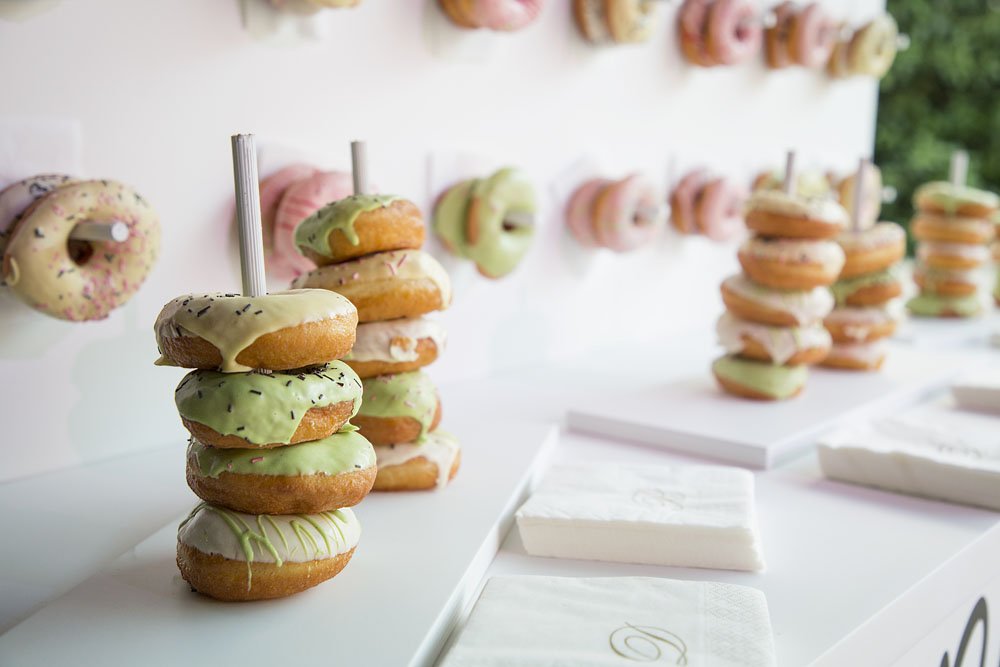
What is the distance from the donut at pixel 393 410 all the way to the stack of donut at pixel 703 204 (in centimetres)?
129

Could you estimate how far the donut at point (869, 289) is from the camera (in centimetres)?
166

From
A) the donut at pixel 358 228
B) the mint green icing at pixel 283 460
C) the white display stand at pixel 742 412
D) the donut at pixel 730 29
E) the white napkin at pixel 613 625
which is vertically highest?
the donut at pixel 730 29

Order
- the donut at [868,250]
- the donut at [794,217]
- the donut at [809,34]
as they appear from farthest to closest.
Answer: the donut at [809,34], the donut at [868,250], the donut at [794,217]

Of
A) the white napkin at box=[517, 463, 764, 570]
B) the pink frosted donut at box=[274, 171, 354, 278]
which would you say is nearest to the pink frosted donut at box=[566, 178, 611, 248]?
the pink frosted donut at box=[274, 171, 354, 278]

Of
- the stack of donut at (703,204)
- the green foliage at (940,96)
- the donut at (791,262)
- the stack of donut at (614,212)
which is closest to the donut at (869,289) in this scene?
the donut at (791,262)

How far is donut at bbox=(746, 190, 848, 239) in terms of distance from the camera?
54.9 inches

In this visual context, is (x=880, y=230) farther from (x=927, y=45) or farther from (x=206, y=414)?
(x=927, y=45)

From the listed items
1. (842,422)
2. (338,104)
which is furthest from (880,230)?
(338,104)

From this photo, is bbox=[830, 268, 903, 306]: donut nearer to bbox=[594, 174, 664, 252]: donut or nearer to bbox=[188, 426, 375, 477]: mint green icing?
bbox=[594, 174, 664, 252]: donut

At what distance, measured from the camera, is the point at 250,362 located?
708 millimetres

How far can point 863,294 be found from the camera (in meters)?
1.66

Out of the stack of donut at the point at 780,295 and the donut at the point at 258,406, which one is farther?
the stack of donut at the point at 780,295

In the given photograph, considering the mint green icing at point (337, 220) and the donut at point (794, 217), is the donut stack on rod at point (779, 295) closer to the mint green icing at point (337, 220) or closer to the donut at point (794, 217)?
the donut at point (794, 217)

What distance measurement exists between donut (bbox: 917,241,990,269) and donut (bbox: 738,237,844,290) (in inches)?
35.9
